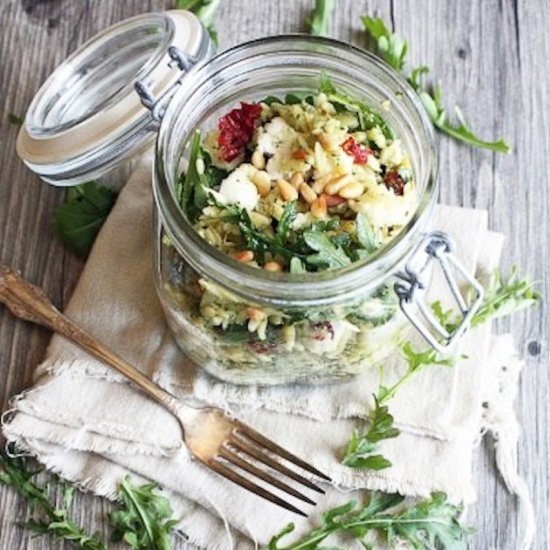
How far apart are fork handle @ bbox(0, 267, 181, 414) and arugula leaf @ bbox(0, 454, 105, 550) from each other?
189 mm

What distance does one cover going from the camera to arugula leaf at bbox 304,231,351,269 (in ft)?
4.57

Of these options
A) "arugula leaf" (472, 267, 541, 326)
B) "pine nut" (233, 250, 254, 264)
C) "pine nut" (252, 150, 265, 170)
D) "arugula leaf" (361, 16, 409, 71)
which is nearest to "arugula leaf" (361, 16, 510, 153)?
"arugula leaf" (361, 16, 409, 71)

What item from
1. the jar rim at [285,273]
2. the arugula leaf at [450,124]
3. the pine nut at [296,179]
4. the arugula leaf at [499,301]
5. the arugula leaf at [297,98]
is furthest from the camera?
the arugula leaf at [450,124]

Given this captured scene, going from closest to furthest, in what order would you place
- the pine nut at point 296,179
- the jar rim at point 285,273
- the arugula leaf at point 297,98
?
the jar rim at point 285,273, the pine nut at point 296,179, the arugula leaf at point 297,98

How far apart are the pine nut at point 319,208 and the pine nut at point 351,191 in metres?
0.02

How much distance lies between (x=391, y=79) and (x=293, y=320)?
0.33 m

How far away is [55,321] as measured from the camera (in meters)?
1.73

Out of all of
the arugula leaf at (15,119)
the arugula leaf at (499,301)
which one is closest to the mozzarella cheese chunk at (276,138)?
the arugula leaf at (499,301)

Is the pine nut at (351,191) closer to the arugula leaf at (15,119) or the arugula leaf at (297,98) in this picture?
the arugula leaf at (297,98)

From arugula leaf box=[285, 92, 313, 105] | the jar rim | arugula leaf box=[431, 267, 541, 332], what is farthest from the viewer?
arugula leaf box=[431, 267, 541, 332]

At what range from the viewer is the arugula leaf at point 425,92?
1879 millimetres

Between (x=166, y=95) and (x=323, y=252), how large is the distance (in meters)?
0.35

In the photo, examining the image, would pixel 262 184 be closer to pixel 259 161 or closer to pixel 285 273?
pixel 259 161

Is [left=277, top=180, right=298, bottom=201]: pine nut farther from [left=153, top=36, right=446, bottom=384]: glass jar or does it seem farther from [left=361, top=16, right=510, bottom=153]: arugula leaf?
[left=361, top=16, right=510, bottom=153]: arugula leaf
